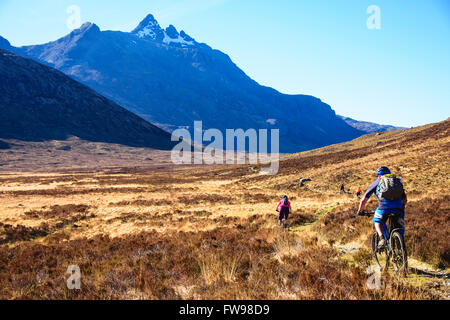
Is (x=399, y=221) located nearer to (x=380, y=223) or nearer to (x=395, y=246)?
(x=380, y=223)

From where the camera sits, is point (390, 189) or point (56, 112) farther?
point (56, 112)

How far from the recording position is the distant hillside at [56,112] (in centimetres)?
14000

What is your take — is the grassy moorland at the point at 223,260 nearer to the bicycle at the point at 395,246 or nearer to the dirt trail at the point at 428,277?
the dirt trail at the point at 428,277

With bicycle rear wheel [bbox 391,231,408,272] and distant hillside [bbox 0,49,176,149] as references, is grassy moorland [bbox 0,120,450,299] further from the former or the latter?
distant hillside [bbox 0,49,176,149]

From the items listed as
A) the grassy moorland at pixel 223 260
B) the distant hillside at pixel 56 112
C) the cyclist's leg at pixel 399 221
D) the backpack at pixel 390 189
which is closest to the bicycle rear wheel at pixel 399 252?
the cyclist's leg at pixel 399 221

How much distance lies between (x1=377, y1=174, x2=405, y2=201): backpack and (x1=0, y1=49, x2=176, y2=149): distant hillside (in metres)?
153

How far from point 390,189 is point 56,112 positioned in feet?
594

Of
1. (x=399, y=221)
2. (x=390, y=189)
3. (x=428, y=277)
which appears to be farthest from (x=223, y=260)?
(x=428, y=277)

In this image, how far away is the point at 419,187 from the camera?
22000mm

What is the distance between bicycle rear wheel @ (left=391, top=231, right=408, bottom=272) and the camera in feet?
19.3

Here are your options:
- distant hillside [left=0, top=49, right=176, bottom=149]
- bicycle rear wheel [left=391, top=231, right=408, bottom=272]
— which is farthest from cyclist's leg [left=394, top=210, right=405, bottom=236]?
distant hillside [left=0, top=49, right=176, bottom=149]

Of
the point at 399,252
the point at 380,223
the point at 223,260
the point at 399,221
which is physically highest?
the point at 399,221

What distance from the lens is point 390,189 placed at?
6.22 meters
